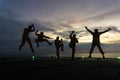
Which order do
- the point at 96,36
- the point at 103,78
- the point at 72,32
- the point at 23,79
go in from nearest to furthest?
1. the point at 23,79
2. the point at 103,78
3. the point at 72,32
4. the point at 96,36

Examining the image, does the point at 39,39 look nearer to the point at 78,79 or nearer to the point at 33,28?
the point at 33,28

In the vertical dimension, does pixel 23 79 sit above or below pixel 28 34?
below

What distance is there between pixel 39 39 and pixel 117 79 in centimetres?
2110

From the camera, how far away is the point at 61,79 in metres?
11.0

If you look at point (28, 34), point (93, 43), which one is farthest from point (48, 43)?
point (93, 43)

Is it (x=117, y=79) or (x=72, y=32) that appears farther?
(x=72, y=32)

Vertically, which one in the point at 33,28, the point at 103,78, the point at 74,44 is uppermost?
the point at 33,28

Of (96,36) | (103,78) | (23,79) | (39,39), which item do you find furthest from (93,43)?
(23,79)

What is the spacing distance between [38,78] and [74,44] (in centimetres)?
1463

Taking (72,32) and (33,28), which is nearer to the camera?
(72,32)

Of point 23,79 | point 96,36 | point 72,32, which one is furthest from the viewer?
point 96,36

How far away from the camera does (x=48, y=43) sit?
3109 cm

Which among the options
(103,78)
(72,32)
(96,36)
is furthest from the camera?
(96,36)

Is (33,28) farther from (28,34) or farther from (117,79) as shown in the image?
(117,79)
